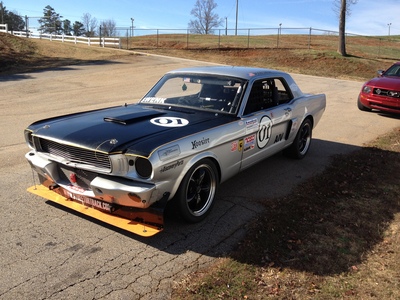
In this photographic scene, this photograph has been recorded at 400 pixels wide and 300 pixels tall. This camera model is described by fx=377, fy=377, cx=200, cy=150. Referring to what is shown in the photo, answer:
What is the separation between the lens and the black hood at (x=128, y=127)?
352cm

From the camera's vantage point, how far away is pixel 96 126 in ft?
13.0

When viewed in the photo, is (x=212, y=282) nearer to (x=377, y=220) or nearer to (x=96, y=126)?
(x=96, y=126)

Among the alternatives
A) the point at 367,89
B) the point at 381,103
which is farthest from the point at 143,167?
the point at 367,89

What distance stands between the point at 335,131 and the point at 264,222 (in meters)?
5.56

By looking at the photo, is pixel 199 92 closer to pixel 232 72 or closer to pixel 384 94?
pixel 232 72

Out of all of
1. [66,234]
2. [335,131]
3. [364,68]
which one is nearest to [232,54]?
[364,68]

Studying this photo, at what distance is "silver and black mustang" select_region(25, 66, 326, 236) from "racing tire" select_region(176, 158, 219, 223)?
1 cm

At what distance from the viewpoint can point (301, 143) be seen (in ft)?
21.7

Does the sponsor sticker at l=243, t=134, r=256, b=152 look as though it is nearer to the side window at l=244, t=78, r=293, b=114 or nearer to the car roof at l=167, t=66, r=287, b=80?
the side window at l=244, t=78, r=293, b=114

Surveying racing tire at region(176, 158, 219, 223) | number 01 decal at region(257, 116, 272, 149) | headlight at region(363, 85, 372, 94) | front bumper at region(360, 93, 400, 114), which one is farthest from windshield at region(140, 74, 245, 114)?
headlight at region(363, 85, 372, 94)

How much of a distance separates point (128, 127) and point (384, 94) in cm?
916

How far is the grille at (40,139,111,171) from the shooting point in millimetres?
3512

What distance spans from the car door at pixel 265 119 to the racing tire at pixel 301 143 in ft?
1.78

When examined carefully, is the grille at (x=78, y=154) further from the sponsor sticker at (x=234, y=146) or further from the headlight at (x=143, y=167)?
the sponsor sticker at (x=234, y=146)
